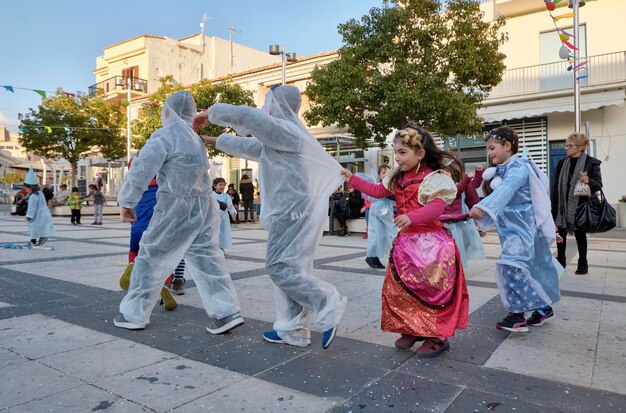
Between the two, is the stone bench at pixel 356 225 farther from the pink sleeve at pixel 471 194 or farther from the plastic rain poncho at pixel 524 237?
the plastic rain poncho at pixel 524 237

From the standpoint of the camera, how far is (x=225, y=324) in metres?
3.59

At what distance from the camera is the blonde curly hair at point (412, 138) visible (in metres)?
3.06

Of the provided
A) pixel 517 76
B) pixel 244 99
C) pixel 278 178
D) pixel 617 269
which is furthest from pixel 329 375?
pixel 244 99

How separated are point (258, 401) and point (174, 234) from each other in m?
1.63

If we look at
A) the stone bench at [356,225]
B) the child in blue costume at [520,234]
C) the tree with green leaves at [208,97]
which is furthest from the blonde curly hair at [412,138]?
the tree with green leaves at [208,97]

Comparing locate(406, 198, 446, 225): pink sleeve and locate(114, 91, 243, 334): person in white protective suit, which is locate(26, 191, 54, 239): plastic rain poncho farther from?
locate(406, 198, 446, 225): pink sleeve

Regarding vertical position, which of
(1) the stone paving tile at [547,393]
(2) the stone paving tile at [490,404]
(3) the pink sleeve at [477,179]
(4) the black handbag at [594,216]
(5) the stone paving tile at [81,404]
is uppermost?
(3) the pink sleeve at [477,179]

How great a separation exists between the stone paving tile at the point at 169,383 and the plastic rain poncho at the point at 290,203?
634mm

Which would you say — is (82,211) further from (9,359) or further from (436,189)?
(436,189)

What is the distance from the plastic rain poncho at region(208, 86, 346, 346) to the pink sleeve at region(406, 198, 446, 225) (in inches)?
27.7

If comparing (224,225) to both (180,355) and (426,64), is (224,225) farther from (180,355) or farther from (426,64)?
(426,64)

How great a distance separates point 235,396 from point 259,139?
5.30ft

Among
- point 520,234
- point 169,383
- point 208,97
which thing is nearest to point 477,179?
point 520,234

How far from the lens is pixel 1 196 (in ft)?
141
